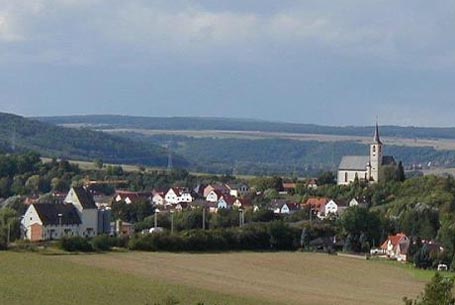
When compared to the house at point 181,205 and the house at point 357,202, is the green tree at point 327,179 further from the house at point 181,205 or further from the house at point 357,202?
the house at point 181,205

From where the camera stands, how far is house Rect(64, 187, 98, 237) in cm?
6144

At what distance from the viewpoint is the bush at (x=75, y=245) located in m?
48.8

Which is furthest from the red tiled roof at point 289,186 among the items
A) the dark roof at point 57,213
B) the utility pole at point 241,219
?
the dark roof at point 57,213

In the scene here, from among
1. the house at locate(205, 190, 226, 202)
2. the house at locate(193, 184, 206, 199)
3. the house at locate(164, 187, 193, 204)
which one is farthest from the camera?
the house at locate(193, 184, 206, 199)

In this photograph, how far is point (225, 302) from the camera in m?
34.8

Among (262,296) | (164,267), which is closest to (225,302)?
(262,296)

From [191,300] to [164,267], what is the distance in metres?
10.9

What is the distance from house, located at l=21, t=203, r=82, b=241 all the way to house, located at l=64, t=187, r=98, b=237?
68 centimetres

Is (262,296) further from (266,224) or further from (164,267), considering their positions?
(266,224)

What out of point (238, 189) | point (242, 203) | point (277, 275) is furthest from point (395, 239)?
point (238, 189)

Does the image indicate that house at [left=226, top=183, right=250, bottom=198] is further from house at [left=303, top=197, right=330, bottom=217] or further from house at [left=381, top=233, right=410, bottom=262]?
house at [left=381, top=233, right=410, bottom=262]

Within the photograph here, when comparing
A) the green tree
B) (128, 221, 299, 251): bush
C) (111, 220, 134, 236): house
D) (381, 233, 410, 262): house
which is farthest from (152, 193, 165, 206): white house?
(128, 221, 299, 251): bush

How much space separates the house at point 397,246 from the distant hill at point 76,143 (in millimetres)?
86415

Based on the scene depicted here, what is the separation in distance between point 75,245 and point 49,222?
943 centimetres
